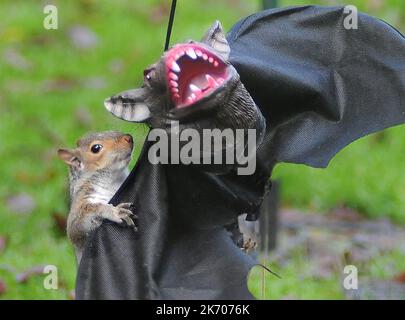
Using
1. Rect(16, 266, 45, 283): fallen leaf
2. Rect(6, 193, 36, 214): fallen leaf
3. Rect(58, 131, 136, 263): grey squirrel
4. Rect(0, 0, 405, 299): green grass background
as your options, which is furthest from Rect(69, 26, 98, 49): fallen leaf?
Rect(58, 131, 136, 263): grey squirrel

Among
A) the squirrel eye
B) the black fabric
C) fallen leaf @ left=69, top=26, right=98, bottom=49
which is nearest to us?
the black fabric

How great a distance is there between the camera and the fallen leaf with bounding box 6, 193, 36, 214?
5.26 meters

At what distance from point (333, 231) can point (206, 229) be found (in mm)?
2493

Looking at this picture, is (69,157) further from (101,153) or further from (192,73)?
(192,73)

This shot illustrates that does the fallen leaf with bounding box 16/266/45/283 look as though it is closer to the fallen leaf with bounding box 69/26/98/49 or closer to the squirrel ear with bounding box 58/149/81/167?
the squirrel ear with bounding box 58/149/81/167

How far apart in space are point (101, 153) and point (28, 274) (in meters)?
1.35

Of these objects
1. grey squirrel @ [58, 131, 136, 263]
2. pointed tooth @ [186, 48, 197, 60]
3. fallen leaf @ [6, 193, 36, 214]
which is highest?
fallen leaf @ [6, 193, 36, 214]

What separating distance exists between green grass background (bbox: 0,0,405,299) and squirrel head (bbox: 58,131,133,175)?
0.11 metres

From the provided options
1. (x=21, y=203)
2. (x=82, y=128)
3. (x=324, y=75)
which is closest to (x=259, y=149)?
(x=324, y=75)

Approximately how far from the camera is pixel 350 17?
3010mm

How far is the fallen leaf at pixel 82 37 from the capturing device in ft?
23.6

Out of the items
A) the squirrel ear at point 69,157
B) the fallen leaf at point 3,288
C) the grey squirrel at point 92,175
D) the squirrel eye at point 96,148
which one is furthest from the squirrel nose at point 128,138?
the fallen leaf at point 3,288

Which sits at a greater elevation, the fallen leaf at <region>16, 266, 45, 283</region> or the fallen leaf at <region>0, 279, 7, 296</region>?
the fallen leaf at <region>16, 266, 45, 283</region>
